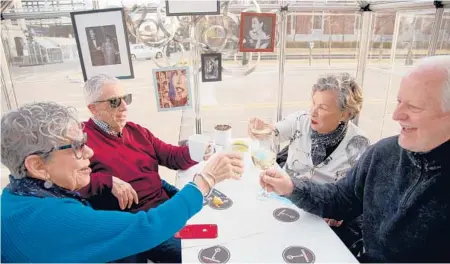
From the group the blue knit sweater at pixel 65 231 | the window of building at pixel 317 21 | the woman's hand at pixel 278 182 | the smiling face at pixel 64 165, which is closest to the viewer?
the blue knit sweater at pixel 65 231

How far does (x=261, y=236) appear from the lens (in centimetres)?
110

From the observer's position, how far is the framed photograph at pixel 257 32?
2.17 metres

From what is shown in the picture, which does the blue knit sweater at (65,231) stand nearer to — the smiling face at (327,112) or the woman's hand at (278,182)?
the woman's hand at (278,182)

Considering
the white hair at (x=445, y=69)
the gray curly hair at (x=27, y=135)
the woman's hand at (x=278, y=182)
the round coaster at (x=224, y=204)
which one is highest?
the white hair at (x=445, y=69)

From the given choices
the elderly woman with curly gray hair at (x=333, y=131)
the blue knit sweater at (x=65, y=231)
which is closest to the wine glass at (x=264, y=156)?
the elderly woman with curly gray hair at (x=333, y=131)

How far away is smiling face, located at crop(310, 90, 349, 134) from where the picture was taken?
1.64 meters

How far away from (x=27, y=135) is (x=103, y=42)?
4.44 feet

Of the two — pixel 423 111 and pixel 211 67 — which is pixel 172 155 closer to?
pixel 211 67

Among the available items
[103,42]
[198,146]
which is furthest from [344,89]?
[103,42]

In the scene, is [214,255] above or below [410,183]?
below

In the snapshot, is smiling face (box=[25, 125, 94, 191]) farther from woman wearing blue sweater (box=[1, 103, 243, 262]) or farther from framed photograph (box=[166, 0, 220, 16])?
framed photograph (box=[166, 0, 220, 16])

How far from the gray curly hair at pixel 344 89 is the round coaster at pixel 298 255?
2.88 feet

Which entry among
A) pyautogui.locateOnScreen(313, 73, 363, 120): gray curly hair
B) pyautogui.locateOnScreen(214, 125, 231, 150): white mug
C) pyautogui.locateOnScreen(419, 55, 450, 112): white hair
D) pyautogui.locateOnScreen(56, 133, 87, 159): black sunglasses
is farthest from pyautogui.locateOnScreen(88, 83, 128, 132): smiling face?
pyautogui.locateOnScreen(419, 55, 450, 112): white hair

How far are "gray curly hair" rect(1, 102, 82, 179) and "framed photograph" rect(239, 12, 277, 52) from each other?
5.15 ft
